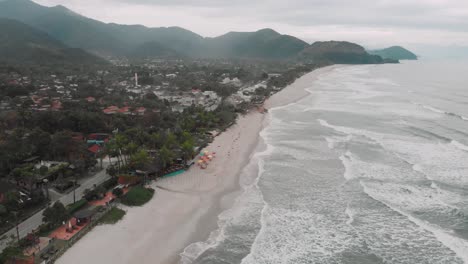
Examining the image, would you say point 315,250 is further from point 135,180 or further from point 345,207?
point 135,180

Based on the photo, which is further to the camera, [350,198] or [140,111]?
[140,111]

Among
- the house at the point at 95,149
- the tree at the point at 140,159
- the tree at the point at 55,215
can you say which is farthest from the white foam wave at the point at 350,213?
the house at the point at 95,149

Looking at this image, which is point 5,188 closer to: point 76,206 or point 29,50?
point 76,206

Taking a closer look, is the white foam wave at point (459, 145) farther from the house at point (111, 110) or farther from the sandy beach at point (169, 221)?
the house at point (111, 110)

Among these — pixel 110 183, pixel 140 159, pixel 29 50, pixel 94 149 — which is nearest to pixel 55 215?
pixel 110 183

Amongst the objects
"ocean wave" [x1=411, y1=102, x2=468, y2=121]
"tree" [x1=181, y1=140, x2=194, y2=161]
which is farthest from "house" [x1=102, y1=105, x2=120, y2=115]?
"ocean wave" [x1=411, y1=102, x2=468, y2=121]
